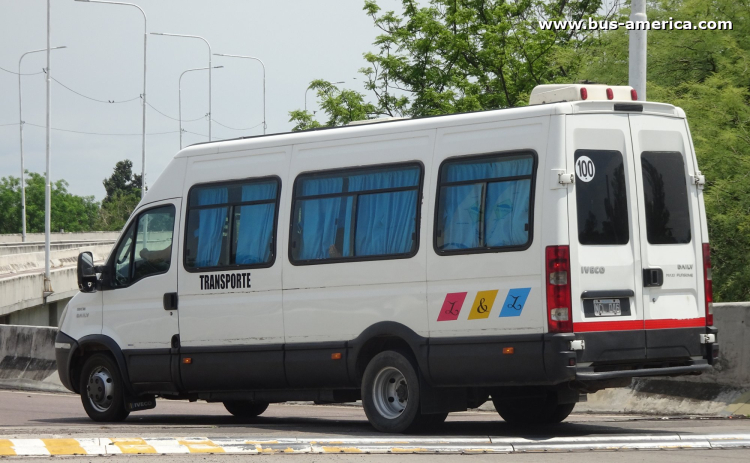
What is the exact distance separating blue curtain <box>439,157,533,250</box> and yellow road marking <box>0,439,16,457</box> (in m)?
3.88

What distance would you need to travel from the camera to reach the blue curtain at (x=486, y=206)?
9461 mm

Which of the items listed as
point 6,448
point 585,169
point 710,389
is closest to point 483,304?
point 585,169

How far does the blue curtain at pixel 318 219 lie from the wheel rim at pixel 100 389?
3.15 m

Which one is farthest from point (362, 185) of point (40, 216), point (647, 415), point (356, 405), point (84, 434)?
point (40, 216)

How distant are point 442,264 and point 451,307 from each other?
1.25 feet

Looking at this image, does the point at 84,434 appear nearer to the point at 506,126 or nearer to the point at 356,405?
the point at 506,126

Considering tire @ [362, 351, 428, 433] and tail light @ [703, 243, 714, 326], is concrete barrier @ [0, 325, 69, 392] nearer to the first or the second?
tire @ [362, 351, 428, 433]

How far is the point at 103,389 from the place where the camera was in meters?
12.7

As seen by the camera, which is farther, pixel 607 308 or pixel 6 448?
pixel 607 308

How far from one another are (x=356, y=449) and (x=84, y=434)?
2.68 m

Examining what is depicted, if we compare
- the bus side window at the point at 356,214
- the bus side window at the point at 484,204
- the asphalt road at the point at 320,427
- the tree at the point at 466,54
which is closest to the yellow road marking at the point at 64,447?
the asphalt road at the point at 320,427

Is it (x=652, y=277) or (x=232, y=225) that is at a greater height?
(x=232, y=225)

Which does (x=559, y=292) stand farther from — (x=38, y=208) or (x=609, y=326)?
(x=38, y=208)

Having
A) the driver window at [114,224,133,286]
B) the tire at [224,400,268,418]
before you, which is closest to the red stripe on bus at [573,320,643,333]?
the tire at [224,400,268,418]
